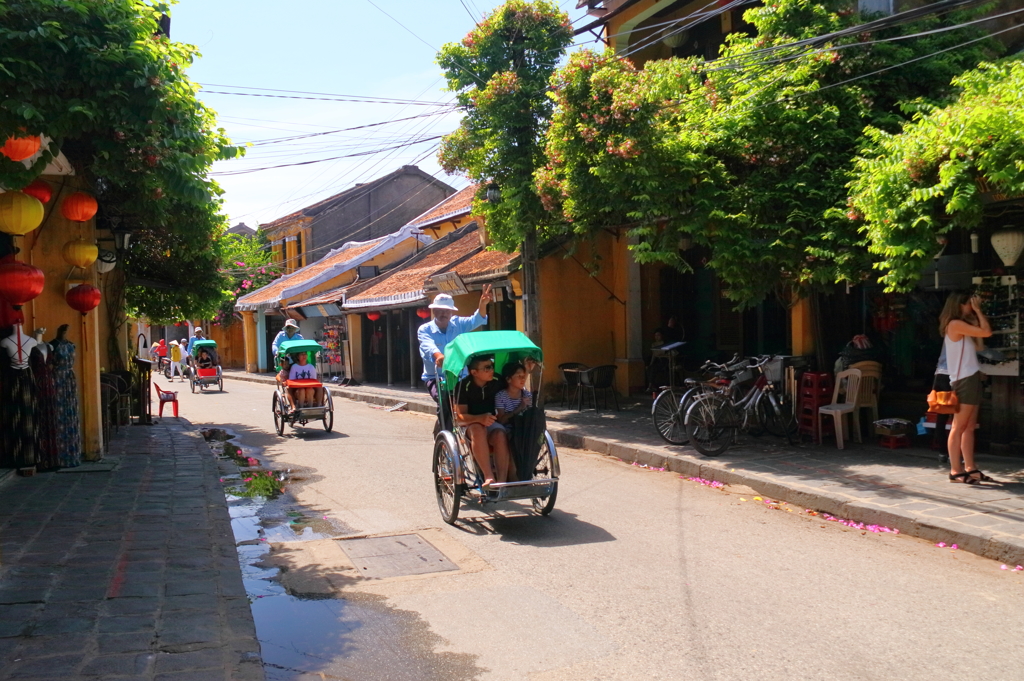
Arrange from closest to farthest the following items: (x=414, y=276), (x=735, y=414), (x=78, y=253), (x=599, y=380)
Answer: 1. (x=78, y=253)
2. (x=735, y=414)
3. (x=599, y=380)
4. (x=414, y=276)

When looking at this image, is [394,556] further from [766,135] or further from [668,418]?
[766,135]

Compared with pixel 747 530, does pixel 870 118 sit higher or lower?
higher

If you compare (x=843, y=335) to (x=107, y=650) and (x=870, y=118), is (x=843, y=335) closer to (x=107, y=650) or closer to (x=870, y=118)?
(x=870, y=118)

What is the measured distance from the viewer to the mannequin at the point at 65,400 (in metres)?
9.59

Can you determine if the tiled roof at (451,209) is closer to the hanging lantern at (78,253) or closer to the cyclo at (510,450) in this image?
the hanging lantern at (78,253)

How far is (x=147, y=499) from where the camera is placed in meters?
8.31

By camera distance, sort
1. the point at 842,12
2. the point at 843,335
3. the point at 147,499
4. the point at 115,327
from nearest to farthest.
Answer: the point at 147,499, the point at 842,12, the point at 843,335, the point at 115,327

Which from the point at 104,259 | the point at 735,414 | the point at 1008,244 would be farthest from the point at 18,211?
the point at 1008,244

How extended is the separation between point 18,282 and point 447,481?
4.79 m

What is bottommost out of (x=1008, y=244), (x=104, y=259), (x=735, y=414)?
(x=735, y=414)

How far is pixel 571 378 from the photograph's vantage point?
55.2 feet

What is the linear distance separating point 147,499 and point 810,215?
805 centimetres

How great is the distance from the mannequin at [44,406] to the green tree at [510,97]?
7.86 metres

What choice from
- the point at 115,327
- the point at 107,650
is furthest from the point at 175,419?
the point at 107,650
